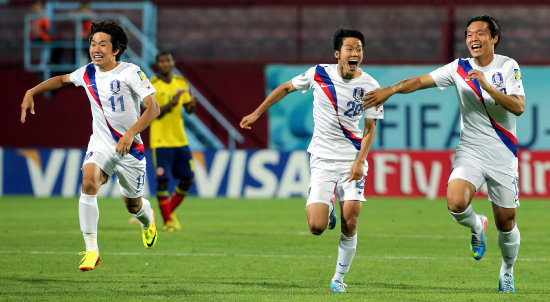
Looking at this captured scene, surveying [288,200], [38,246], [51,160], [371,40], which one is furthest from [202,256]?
[371,40]

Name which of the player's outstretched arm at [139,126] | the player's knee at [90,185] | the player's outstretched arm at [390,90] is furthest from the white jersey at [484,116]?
the player's knee at [90,185]

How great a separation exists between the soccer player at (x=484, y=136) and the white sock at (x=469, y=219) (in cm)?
2

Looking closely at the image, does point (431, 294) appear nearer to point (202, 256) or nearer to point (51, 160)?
point (202, 256)

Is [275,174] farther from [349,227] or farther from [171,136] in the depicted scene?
[349,227]

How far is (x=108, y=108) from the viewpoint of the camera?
9242 mm

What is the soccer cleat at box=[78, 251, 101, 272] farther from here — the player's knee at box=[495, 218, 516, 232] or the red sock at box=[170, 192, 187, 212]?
the red sock at box=[170, 192, 187, 212]

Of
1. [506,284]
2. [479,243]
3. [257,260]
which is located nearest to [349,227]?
[506,284]

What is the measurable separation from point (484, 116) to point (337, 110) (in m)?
1.17

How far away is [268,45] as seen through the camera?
25.3 metres

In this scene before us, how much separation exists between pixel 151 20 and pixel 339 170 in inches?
673

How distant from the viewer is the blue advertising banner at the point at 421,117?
75.1 feet

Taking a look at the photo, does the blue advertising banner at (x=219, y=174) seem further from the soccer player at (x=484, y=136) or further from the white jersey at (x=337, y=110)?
the soccer player at (x=484, y=136)

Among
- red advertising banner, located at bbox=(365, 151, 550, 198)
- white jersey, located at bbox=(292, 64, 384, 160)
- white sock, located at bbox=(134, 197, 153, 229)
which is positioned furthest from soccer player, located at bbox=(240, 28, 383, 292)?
red advertising banner, located at bbox=(365, 151, 550, 198)

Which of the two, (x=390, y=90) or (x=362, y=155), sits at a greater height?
(x=390, y=90)
